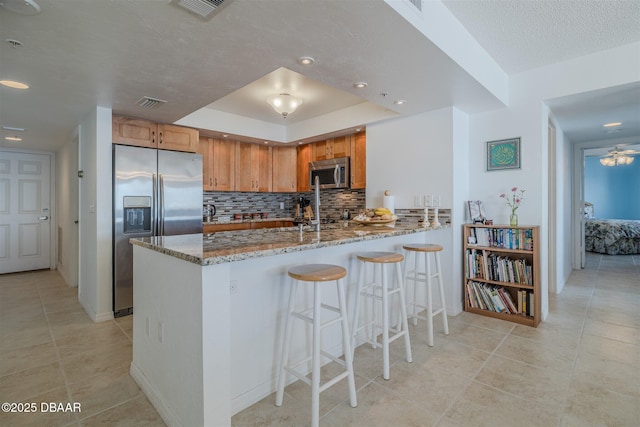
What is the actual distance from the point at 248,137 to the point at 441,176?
2.88m

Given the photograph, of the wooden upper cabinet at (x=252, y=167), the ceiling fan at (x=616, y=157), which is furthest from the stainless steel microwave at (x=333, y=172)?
the ceiling fan at (x=616, y=157)

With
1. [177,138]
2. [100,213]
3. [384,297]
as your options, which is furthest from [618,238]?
[100,213]

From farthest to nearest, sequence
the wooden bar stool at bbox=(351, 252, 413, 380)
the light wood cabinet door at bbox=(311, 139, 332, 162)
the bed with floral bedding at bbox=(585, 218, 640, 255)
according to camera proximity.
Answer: the bed with floral bedding at bbox=(585, 218, 640, 255) < the light wood cabinet door at bbox=(311, 139, 332, 162) < the wooden bar stool at bbox=(351, 252, 413, 380)

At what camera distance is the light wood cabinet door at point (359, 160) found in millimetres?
4453

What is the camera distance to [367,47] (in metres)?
2.03

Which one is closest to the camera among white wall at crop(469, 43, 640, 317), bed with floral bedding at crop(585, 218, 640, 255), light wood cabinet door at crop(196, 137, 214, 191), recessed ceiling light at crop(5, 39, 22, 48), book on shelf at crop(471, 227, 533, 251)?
recessed ceiling light at crop(5, 39, 22, 48)

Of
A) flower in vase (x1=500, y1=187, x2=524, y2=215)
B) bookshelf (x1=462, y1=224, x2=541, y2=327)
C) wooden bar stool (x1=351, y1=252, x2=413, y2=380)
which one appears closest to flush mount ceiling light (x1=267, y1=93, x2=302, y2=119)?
wooden bar stool (x1=351, y1=252, x2=413, y2=380)

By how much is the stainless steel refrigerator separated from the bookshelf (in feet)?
10.6

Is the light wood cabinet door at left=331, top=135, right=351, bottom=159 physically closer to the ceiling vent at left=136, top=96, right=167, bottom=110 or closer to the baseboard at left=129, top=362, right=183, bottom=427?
the ceiling vent at left=136, top=96, right=167, bottom=110

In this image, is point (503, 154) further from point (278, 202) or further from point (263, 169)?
point (278, 202)

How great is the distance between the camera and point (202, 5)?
1.56 m

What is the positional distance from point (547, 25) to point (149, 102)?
3458mm

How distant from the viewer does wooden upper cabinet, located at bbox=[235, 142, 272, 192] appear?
5.04 m

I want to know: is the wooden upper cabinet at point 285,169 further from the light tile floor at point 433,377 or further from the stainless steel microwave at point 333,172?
the light tile floor at point 433,377
